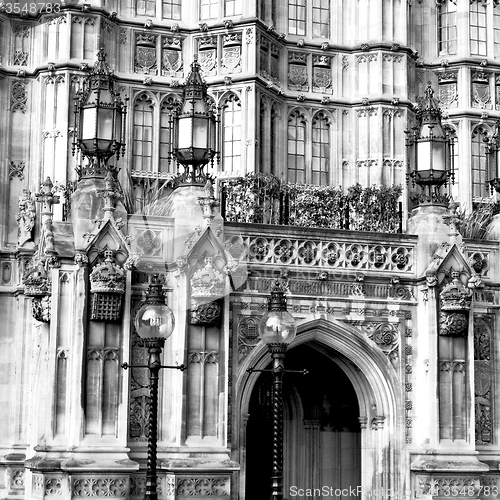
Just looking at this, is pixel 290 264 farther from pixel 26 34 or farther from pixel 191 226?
pixel 26 34

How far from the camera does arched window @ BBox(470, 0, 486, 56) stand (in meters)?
48.4

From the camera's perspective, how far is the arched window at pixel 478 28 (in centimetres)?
4841

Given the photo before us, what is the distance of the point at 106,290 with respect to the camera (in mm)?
28000

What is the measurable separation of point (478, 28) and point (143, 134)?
496 inches

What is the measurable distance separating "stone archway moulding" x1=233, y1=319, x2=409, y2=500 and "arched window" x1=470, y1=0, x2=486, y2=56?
20474 millimetres

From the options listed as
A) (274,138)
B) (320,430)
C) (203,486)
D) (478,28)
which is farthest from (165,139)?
(203,486)

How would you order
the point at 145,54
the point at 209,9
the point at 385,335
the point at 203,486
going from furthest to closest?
1. the point at 209,9
2. the point at 145,54
3. the point at 385,335
4. the point at 203,486

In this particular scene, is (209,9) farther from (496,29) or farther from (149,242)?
(149,242)

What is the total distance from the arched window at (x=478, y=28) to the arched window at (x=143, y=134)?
1170 cm

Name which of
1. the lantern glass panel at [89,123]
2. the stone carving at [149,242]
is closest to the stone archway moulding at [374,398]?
the stone carving at [149,242]

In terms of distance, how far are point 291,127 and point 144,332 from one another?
24.1 meters

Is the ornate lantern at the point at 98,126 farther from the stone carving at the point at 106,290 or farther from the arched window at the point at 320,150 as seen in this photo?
the arched window at the point at 320,150

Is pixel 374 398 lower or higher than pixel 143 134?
lower

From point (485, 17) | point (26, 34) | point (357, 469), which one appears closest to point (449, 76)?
point (485, 17)
